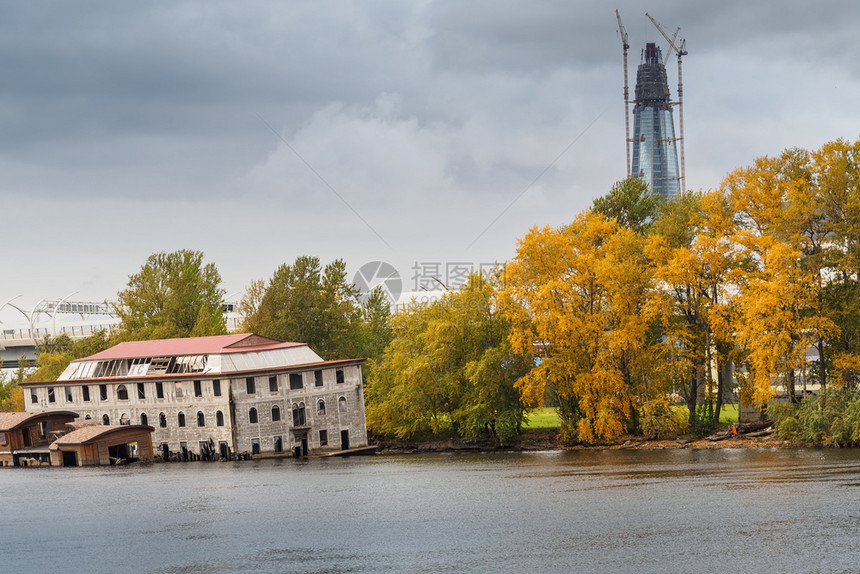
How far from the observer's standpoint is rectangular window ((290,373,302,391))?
7938 cm

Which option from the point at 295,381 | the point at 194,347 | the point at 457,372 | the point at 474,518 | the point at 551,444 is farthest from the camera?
the point at 194,347

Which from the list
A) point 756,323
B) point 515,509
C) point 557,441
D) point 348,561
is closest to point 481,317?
point 557,441

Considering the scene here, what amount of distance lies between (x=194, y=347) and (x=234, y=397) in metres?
7.07

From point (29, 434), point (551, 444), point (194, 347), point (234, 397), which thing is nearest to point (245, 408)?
point (234, 397)

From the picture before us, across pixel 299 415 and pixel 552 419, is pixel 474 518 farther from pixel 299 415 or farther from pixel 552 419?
pixel 552 419

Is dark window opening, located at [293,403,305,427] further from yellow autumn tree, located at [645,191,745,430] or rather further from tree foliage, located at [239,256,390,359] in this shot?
yellow autumn tree, located at [645,191,745,430]

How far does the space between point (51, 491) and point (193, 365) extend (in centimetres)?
1925

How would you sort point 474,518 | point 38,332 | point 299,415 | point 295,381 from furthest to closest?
point 38,332 → point 295,381 → point 299,415 → point 474,518

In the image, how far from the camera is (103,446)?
7956cm

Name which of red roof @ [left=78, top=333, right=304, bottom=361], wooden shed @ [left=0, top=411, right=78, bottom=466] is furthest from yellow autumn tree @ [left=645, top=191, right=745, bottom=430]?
wooden shed @ [left=0, top=411, right=78, bottom=466]

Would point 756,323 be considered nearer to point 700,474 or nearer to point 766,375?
point 766,375

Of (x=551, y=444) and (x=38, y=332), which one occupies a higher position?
(x=38, y=332)

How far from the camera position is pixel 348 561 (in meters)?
37.1

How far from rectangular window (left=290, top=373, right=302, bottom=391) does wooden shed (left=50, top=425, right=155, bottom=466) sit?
1266cm
